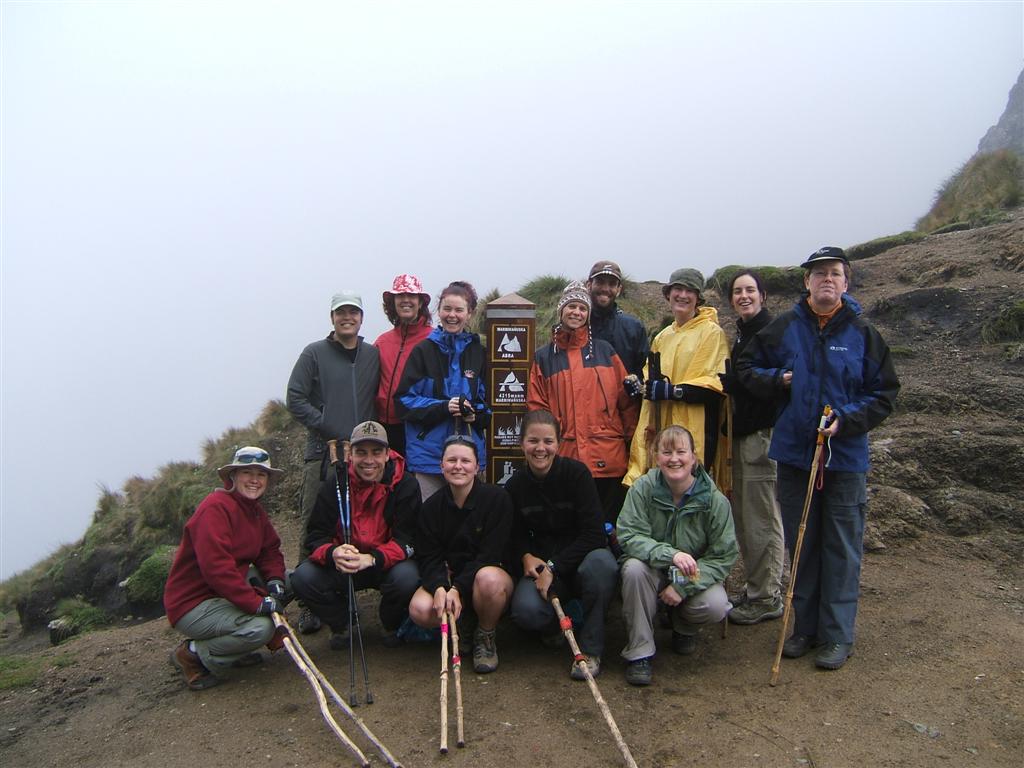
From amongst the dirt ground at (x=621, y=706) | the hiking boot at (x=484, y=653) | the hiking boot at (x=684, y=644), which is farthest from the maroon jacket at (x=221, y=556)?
the hiking boot at (x=684, y=644)

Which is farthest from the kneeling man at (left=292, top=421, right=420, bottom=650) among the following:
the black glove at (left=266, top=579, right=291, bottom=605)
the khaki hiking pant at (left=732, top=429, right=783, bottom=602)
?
the khaki hiking pant at (left=732, top=429, right=783, bottom=602)

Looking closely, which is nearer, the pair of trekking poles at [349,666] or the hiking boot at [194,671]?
the pair of trekking poles at [349,666]

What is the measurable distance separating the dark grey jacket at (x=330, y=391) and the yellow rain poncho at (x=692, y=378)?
259 cm

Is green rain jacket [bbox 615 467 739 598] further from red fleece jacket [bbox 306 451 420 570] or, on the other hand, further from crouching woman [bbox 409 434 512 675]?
red fleece jacket [bbox 306 451 420 570]

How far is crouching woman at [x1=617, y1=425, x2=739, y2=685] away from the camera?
5.57m

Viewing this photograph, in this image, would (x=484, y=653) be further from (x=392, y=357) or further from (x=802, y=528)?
(x=392, y=357)

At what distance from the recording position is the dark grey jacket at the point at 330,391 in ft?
23.2

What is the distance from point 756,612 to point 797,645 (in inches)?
31.5

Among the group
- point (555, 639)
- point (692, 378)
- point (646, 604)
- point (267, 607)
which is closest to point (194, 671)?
point (267, 607)

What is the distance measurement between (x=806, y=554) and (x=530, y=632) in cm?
244

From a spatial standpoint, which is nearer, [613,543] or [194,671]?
[194,671]

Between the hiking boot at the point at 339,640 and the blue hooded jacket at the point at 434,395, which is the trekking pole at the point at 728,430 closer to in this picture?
the blue hooded jacket at the point at 434,395

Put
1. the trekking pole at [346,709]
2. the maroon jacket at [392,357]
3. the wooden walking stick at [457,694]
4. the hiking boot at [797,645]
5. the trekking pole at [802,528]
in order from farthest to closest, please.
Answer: the maroon jacket at [392,357] < the hiking boot at [797,645] < the trekking pole at [802,528] < the wooden walking stick at [457,694] < the trekking pole at [346,709]

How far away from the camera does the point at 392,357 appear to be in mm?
7359
